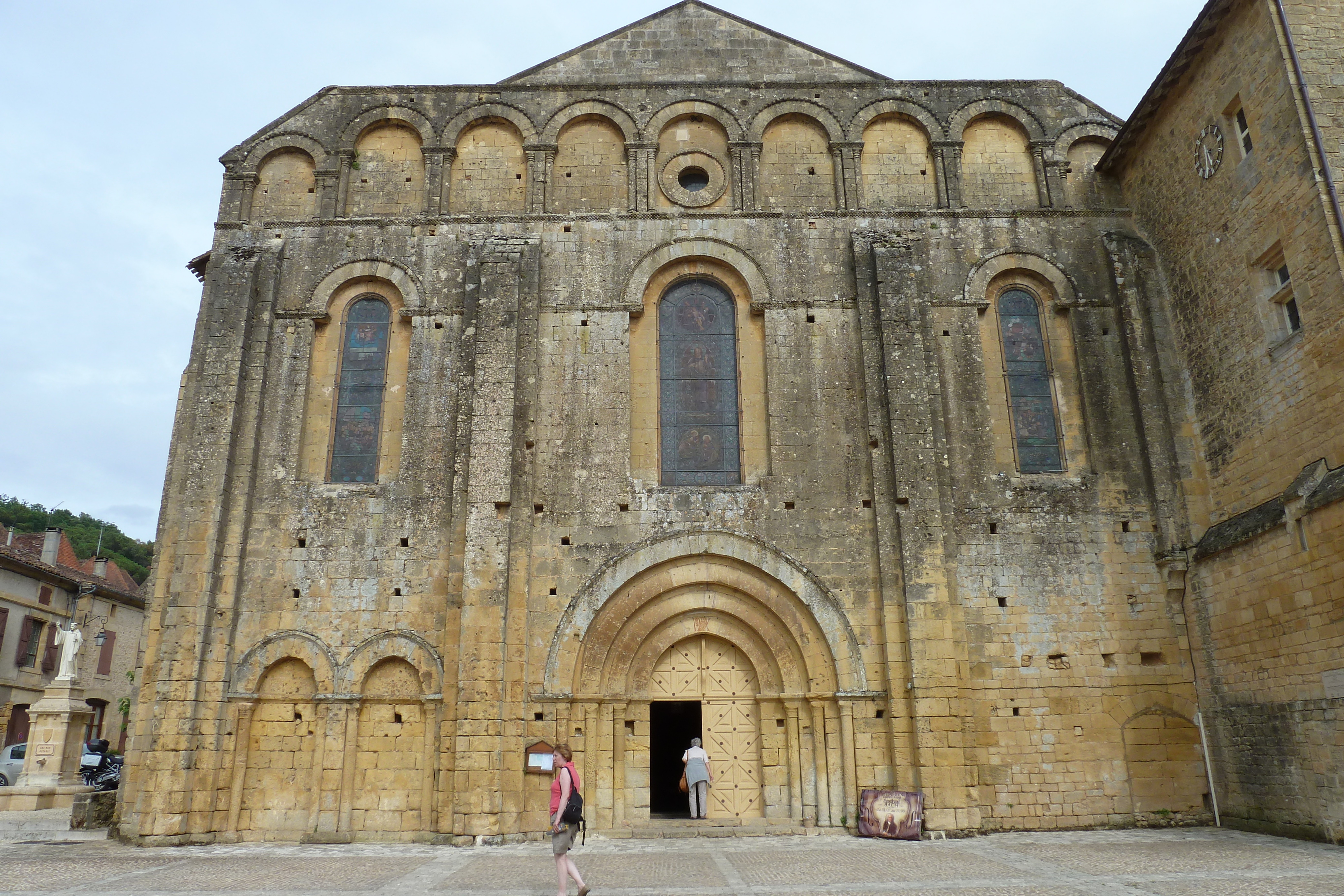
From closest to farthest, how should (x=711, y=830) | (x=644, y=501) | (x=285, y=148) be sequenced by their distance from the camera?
(x=711, y=830) < (x=644, y=501) < (x=285, y=148)

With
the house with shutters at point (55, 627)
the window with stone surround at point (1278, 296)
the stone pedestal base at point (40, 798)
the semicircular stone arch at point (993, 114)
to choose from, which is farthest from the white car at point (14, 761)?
the window with stone surround at point (1278, 296)

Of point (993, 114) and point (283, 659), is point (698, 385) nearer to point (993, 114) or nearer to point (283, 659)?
point (993, 114)

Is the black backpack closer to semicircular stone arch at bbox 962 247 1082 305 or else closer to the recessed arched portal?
the recessed arched portal

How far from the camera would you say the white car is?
19672 millimetres

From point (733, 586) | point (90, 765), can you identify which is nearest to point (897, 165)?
point (733, 586)

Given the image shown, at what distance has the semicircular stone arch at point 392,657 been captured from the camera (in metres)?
12.3

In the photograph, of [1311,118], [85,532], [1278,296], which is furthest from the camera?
[85,532]

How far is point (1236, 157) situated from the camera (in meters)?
12.1

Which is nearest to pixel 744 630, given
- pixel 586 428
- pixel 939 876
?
pixel 586 428

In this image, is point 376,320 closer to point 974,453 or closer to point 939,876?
point 974,453

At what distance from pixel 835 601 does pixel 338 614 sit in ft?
22.3

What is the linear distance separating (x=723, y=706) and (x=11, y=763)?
58.2 ft

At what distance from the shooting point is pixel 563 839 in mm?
7652

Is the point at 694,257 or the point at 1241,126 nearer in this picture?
the point at 1241,126
